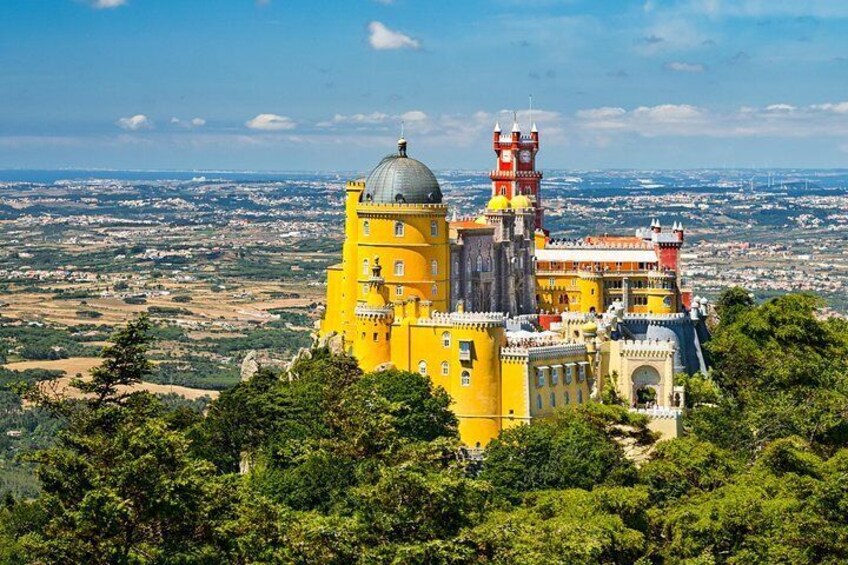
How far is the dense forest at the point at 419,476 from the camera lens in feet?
197

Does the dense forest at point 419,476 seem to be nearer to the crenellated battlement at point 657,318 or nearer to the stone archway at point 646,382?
the stone archway at point 646,382

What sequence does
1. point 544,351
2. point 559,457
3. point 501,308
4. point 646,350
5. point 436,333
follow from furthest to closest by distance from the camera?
point 501,308, point 646,350, point 436,333, point 544,351, point 559,457

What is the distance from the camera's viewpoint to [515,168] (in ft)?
450

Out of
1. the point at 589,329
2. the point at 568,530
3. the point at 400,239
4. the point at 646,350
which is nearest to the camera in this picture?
the point at 568,530

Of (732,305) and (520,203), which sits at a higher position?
(520,203)

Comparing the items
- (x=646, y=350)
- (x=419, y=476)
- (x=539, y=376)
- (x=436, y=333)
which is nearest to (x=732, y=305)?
(x=646, y=350)

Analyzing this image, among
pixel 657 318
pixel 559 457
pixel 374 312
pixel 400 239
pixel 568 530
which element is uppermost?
pixel 400 239

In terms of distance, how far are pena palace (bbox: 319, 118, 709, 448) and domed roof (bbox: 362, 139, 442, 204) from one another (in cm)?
9

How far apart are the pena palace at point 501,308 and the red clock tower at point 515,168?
32.5 ft

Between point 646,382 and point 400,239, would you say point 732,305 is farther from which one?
point 400,239

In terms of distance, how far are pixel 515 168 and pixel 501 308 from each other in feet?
87.5

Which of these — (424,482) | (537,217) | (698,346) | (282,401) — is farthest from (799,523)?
(537,217)

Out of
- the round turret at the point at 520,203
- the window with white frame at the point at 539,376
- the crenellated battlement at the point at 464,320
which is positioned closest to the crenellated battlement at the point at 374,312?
the crenellated battlement at the point at 464,320

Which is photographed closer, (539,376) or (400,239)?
(539,376)
